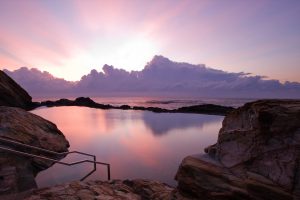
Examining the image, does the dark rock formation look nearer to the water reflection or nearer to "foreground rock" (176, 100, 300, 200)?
the water reflection

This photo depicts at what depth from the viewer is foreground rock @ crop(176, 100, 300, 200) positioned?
6070mm

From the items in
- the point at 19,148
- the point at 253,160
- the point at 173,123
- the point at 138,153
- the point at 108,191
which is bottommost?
the point at 138,153

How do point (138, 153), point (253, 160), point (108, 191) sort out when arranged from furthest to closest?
point (138, 153)
point (108, 191)
point (253, 160)

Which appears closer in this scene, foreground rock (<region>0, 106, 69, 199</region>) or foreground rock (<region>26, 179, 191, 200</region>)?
foreground rock (<region>26, 179, 191, 200</region>)

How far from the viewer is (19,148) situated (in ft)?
40.4

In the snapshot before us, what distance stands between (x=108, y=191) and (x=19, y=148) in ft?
21.6

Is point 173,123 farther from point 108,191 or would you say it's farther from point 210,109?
point 108,191

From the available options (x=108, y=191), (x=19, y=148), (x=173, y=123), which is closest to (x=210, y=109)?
(x=173, y=123)

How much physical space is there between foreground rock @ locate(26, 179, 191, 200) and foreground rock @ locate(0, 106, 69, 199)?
1398 millimetres

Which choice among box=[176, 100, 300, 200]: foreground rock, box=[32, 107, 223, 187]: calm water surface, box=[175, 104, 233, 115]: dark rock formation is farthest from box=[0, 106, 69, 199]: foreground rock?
box=[175, 104, 233, 115]: dark rock formation

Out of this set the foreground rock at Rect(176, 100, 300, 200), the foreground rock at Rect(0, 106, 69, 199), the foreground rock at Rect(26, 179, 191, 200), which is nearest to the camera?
the foreground rock at Rect(176, 100, 300, 200)

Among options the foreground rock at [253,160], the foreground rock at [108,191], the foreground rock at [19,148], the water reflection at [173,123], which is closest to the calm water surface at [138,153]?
the water reflection at [173,123]

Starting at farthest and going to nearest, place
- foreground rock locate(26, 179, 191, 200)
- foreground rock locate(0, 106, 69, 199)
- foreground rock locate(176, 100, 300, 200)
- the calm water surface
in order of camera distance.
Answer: the calm water surface, foreground rock locate(0, 106, 69, 199), foreground rock locate(26, 179, 191, 200), foreground rock locate(176, 100, 300, 200)

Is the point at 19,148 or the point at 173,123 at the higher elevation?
the point at 19,148
